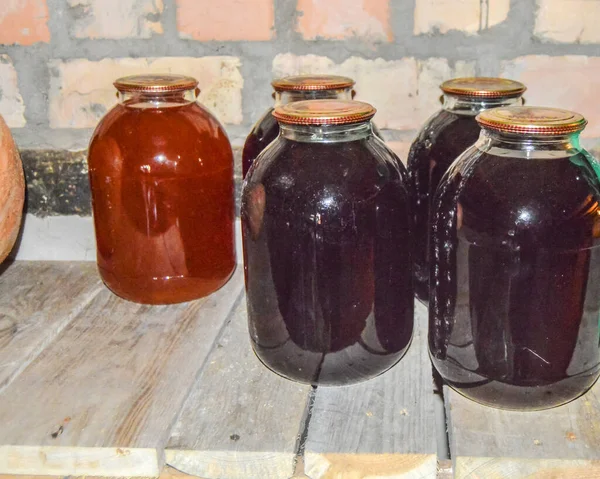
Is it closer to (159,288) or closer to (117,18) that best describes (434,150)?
(159,288)

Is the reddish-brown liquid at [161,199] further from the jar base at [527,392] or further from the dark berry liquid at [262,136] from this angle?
the jar base at [527,392]

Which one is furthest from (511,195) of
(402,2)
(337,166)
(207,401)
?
(402,2)

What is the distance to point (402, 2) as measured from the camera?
3.51ft

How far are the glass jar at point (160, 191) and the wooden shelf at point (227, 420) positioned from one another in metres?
0.09

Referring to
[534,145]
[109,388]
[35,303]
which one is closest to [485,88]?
[534,145]

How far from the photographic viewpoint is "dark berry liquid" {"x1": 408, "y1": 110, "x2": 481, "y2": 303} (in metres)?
0.89

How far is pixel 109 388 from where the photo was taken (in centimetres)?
82

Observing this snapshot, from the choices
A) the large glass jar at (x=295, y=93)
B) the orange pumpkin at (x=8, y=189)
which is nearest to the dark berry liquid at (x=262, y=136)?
the large glass jar at (x=295, y=93)

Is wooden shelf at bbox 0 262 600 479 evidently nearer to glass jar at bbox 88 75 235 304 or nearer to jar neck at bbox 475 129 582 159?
glass jar at bbox 88 75 235 304

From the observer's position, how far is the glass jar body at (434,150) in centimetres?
89

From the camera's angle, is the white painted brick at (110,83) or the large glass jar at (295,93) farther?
the white painted brick at (110,83)

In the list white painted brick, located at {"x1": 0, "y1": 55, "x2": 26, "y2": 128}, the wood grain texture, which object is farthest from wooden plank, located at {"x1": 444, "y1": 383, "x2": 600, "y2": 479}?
white painted brick, located at {"x1": 0, "y1": 55, "x2": 26, "y2": 128}

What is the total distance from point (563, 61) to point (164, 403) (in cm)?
74

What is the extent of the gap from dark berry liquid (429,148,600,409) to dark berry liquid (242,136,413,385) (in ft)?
0.20
